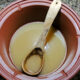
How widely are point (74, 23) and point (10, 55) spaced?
16.1 inches

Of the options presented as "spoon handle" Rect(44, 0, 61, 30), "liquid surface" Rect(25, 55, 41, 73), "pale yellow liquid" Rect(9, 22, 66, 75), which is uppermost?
"spoon handle" Rect(44, 0, 61, 30)

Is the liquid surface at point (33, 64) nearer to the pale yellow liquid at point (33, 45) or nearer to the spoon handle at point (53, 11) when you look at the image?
the pale yellow liquid at point (33, 45)

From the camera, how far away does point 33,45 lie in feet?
3.61

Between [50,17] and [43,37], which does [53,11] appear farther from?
[43,37]

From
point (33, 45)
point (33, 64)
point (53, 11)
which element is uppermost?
point (53, 11)

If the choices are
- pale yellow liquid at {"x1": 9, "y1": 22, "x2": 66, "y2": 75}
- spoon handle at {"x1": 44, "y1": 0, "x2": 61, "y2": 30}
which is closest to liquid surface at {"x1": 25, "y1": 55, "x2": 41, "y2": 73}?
pale yellow liquid at {"x1": 9, "y1": 22, "x2": 66, "y2": 75}

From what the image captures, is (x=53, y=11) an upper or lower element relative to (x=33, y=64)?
upper

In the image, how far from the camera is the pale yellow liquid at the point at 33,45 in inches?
41.7

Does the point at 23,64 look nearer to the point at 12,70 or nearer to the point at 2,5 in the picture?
the point at 12,70

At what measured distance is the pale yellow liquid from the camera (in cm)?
106

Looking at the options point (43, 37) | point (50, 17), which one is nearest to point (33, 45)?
point (43, 37)

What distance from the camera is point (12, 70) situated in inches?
36.2

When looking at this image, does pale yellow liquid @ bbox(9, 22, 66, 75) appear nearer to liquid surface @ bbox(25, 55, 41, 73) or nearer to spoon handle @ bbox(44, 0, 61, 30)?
liquid surface @ bbox(25, 55, 41, 73)

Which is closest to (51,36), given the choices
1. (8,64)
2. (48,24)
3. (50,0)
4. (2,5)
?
(48,24)
